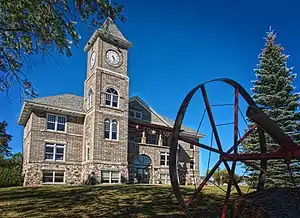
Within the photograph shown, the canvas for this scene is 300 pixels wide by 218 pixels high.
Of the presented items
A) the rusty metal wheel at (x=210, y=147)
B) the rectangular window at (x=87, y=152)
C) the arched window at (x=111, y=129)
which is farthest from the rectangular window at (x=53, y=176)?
the rusty metal wheel at (x=210, y=147)

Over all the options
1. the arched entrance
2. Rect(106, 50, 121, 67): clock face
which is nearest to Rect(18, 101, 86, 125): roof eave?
Rect(106, 50, 121, 67): clock face

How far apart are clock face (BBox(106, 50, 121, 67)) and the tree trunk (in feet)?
79.6

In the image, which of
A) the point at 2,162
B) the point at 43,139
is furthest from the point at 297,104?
the point at 2,162

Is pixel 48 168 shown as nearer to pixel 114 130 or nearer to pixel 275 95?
pixel 114 130

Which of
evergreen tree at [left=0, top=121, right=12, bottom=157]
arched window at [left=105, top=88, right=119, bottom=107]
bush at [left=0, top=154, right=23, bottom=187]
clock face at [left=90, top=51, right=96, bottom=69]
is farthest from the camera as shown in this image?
evergreen tree at [left=0, top=121, right=12, bottom=157]

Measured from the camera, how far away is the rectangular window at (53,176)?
83.5 feet

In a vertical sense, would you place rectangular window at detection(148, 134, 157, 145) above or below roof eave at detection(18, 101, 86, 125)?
below

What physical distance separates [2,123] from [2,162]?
9.66 meters

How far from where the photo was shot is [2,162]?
2769cm

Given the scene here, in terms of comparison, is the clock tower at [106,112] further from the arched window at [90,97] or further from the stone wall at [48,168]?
the stone wall at [48,168]

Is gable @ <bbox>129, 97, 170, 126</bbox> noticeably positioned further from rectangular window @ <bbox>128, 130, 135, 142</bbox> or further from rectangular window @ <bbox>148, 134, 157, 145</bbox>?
rectangular window @ <bbox>128, 130, 135, 142</bbox>

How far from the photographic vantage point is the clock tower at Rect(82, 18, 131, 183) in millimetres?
25938

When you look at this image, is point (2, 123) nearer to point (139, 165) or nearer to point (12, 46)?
point (139, 165)

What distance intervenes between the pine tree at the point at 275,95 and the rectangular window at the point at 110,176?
40.0 feet
